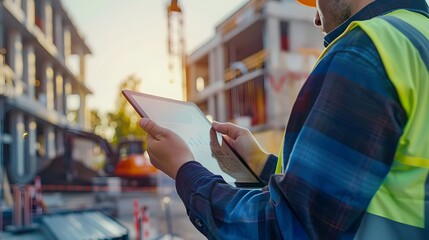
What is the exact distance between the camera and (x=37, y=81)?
81.7ft

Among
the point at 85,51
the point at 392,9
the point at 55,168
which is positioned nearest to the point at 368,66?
the point at 392,9

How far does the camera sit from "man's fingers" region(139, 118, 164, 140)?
110 centimetres

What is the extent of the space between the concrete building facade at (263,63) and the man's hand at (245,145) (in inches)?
710

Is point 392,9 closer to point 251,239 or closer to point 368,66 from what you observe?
point 368,66

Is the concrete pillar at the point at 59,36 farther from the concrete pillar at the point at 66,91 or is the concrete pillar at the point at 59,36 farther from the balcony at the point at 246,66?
the balcony at the point at 246,66

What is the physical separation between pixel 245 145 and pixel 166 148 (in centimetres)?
42

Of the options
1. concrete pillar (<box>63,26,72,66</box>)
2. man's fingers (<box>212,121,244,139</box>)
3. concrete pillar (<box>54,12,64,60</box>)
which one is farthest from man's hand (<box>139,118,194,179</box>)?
concrete pillar (<box>63,26,72,66</box>)

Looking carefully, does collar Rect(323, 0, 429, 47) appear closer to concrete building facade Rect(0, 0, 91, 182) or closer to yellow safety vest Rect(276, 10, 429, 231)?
yellow safety vest Rect(276, 10, 429, 231)

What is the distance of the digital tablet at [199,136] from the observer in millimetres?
1187

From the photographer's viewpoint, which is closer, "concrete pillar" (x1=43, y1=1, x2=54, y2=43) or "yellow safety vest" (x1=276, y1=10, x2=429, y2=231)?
"yellow safety vest" (x1=276, y1=10, x2=429, y2=231)

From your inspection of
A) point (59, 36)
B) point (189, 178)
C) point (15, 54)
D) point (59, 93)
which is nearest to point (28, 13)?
point (15, 54)

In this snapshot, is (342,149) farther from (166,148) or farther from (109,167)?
(109,167)

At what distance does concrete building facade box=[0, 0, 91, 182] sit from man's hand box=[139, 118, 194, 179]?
40.1 feet

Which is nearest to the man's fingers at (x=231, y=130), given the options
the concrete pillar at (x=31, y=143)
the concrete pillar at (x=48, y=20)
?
the concrete pillar at (x=31, y=143)
